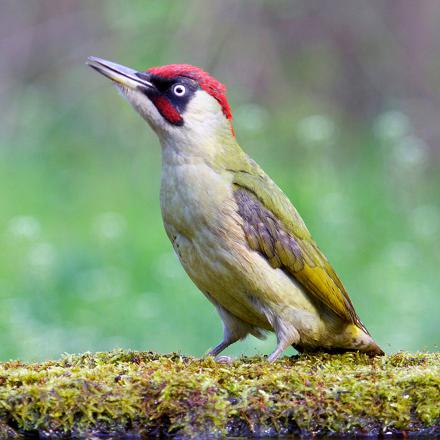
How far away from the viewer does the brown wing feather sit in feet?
18.1

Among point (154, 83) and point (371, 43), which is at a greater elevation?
point (371, 43)

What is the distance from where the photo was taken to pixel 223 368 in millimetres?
4746

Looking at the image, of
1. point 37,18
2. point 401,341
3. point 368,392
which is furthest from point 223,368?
point 37,18

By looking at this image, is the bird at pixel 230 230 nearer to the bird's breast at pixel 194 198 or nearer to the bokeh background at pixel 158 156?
the bird's breast at pixel 194 198

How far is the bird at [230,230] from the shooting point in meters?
5.42

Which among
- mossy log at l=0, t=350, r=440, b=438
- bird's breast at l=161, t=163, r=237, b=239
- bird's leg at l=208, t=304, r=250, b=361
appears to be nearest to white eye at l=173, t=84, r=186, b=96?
bird's breast at l=161, t=163, r=237, b=239

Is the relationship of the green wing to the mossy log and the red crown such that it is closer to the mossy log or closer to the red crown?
the red crown

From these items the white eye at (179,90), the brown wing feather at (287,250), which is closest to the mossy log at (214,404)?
the brown wing feather at (287,250)

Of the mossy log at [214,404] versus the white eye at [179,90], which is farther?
the white eye at [179,90]

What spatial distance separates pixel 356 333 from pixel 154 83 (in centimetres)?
168

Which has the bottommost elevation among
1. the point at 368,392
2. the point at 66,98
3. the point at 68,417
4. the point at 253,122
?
the point at 68,417

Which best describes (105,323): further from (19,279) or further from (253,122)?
(253,122)

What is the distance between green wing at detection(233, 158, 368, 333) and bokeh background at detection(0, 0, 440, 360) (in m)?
2.26

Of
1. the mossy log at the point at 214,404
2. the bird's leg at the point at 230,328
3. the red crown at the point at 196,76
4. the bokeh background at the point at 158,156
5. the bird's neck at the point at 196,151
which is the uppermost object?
the bokeh background at the point at 158,156
